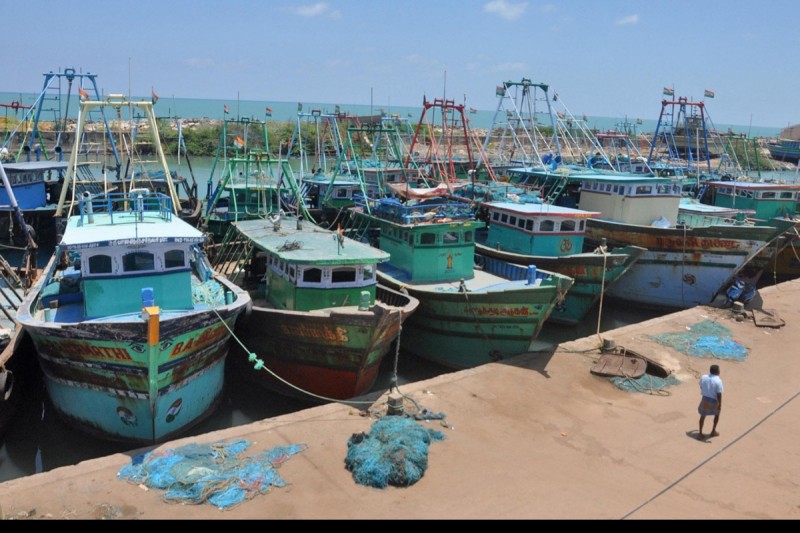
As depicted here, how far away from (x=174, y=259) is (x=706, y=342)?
12.3 meters

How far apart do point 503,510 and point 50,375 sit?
27.3 feet

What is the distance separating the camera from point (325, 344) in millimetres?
12734

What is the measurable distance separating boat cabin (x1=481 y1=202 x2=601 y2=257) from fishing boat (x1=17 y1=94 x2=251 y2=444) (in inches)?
371

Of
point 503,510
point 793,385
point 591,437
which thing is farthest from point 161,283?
point 793,385

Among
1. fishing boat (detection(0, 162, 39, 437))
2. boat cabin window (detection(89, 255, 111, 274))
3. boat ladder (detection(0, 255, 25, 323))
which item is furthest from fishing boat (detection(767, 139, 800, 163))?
boat cabin window (detection(89, 255, 111, 274))

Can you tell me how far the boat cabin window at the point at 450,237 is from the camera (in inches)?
653

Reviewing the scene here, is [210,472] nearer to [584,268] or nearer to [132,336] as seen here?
[132,336]

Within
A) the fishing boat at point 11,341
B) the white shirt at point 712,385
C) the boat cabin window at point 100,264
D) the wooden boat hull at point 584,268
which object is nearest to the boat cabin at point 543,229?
the wooden boat hull at point 584,268

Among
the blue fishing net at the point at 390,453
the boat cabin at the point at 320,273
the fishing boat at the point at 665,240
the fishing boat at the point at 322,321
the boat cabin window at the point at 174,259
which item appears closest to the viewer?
the blue fishing net at the point at 390,453

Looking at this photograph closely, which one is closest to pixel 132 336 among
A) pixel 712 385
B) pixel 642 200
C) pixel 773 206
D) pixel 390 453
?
pixel 390 453

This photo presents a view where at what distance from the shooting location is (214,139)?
70250 millimetres

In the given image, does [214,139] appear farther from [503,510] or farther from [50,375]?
[503,510]

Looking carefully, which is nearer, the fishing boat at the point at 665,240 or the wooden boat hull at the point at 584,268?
the wooden boat hull at the point at 584,268

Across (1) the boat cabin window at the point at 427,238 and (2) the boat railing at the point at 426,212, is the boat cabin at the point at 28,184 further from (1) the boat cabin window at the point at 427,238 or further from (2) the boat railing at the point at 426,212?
(1) the boat cabin window at the point at 427,238
